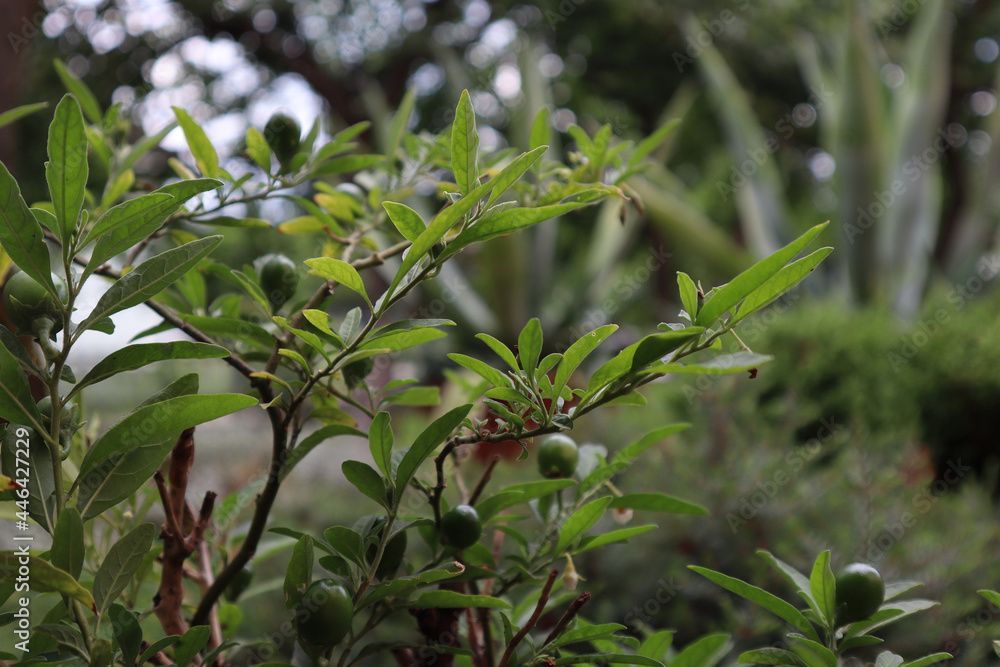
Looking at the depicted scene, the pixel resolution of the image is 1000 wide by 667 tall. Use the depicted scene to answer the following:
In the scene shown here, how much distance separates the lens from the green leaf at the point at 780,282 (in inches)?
8.4

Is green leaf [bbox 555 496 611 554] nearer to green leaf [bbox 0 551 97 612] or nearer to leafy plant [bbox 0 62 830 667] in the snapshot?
leafy plant [bbox 0 62 830 667]

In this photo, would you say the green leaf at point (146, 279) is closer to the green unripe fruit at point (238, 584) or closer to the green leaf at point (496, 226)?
the green leaf at point (496, 226)

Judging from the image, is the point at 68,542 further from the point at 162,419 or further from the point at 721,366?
the point at 721,366

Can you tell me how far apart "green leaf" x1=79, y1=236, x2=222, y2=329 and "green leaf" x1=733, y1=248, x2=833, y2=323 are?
0.18 metres

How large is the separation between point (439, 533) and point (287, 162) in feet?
0.68

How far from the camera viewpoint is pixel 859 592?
0.27 meters

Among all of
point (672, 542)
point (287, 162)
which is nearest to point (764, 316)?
point (672, 542)

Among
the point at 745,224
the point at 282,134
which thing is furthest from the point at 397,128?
the point at 745,224

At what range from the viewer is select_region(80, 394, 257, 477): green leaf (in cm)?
22

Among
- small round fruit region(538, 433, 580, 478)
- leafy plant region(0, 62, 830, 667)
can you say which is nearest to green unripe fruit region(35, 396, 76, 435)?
leafy plant region(0, 62, 830, 667)

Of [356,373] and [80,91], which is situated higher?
[80,91]

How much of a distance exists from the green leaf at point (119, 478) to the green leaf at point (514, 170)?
14cm

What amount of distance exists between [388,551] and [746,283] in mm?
183

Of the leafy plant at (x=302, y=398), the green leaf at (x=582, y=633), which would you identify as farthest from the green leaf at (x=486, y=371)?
the green leaf at (x=582, y=633)
